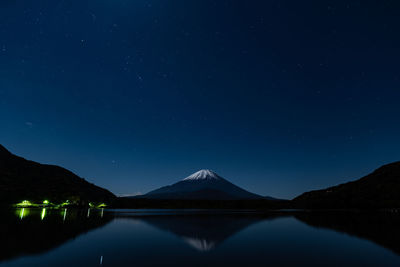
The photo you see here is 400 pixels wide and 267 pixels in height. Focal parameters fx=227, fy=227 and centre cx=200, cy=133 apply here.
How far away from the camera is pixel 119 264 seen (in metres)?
13.4

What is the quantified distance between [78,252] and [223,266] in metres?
10.6

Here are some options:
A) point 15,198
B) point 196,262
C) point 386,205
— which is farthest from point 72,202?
point 386,205

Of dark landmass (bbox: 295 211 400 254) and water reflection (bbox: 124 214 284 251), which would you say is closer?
water reflection (bbox: 124 214 284 251)

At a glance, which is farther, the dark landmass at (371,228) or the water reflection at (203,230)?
the dark landmass at (371,228)

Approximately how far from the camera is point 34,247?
675 inches

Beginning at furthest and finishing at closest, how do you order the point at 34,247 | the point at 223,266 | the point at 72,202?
the point at 72,202 → the point at 34,247 → the point at 223,266

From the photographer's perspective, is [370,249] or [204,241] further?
[204,241]

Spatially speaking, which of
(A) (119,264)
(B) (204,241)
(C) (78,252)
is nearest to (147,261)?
(A) (119,264)

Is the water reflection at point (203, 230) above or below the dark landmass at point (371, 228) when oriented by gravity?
above

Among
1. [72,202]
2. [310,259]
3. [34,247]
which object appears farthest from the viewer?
[72,202]

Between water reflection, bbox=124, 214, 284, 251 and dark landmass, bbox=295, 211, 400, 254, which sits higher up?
water reflection, bbox=124, 214, 284, 251

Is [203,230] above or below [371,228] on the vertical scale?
above

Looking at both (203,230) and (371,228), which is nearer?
(203,230)

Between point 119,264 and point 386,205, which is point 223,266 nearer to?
point 119,264
